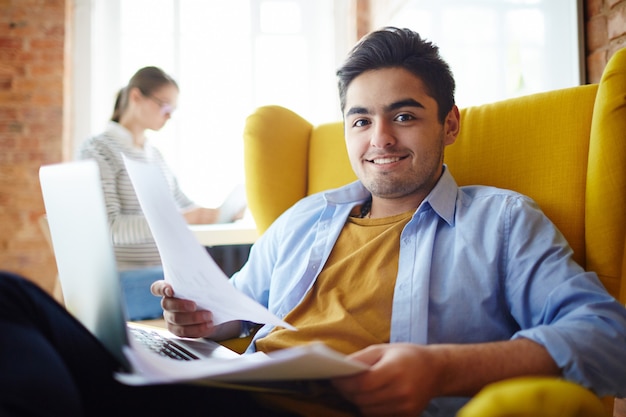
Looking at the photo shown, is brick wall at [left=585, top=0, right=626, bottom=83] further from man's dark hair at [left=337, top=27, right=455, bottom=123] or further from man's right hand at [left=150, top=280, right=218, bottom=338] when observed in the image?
man's right hand at [left=150, top=280, right=218, bottom=338]

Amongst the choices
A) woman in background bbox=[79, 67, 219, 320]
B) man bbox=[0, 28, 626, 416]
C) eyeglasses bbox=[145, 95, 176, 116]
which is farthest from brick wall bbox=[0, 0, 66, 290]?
man bbox=[0, 28, 626, 416]

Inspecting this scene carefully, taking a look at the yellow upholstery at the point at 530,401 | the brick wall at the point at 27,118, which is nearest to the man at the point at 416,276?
the yellow upholstery at the point at 530,401

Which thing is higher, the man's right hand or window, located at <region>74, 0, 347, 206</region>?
window, located at <region>74, 0, 347, 206</region>

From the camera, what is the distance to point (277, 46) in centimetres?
357

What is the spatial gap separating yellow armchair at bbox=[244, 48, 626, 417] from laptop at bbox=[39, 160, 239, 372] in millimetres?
699

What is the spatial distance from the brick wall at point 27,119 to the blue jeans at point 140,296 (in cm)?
129

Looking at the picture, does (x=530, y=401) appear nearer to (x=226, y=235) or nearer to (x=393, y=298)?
(x=393, y=298)

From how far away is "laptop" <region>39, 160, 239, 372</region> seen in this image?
0.62m

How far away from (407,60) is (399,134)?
0.16m

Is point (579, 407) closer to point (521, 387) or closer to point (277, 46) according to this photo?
point (521, 387)

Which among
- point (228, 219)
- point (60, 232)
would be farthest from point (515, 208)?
point (228, 219)

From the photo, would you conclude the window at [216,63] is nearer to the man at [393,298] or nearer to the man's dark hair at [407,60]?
the man at [393,298]

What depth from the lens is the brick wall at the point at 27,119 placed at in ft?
9.80

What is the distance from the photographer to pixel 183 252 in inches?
27.7
